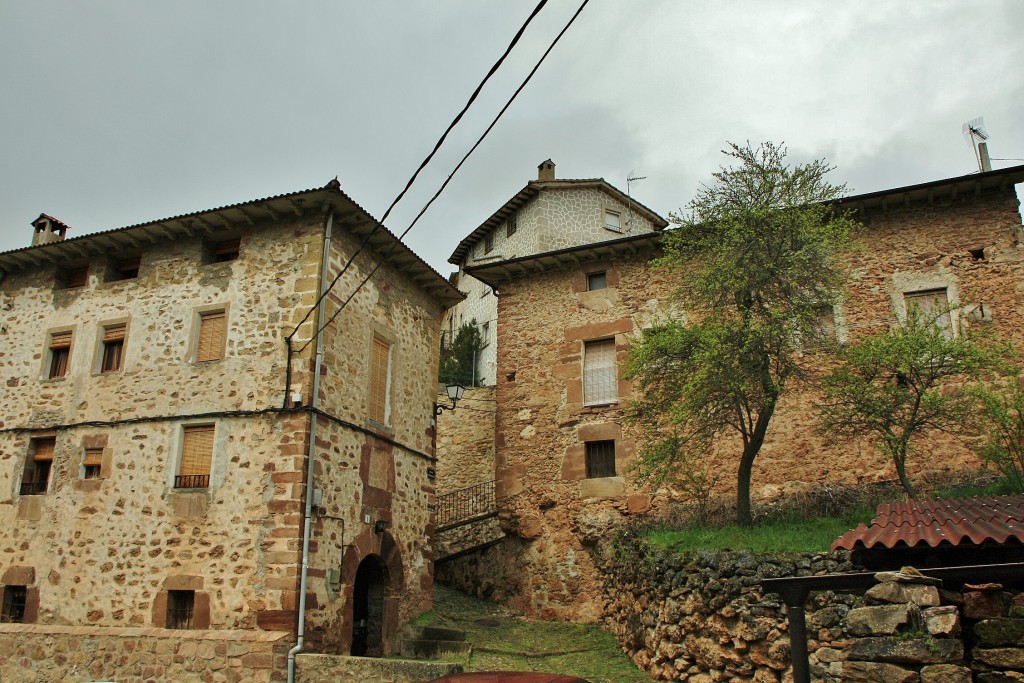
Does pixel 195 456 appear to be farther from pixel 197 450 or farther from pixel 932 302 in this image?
pixel 932 302

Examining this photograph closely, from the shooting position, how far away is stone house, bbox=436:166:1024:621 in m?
15.3

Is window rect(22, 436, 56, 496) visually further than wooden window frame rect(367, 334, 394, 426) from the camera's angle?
No

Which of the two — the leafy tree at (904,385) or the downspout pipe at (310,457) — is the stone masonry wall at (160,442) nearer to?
the downspout pipe at (310,457)

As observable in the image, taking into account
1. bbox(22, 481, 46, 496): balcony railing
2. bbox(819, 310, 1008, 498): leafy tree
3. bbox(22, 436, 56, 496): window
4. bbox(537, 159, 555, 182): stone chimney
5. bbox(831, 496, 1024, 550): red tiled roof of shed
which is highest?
bbox(537, 159, 555, 182): stone chimney

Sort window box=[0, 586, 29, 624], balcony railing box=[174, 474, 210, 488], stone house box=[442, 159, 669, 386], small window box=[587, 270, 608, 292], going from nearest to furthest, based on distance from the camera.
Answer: balcony railing box=[174, 474, 210, 488] < window box=[0, 586, 29, 624] < small window box=[587, 270, 608, 292] < stone house box=[442, 159, 669, 386]

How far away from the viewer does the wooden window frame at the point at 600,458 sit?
16.8 metres

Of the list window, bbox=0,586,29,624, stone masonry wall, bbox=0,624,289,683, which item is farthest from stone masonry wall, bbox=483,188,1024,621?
window, bbox=0,586,29,624

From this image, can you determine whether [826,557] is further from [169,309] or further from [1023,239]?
[169,309]

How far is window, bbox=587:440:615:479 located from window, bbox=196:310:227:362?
25.8ft

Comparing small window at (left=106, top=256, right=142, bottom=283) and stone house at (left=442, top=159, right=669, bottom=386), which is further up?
stone house at (left=442, top=159, right=669, bottom=386)

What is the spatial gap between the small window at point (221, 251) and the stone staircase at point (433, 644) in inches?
299

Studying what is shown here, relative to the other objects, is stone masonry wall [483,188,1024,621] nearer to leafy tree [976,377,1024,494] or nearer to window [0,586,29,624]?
leafy tree [976,377,1024,494]

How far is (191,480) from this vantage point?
507 inches

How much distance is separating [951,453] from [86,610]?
15437 millimetres
